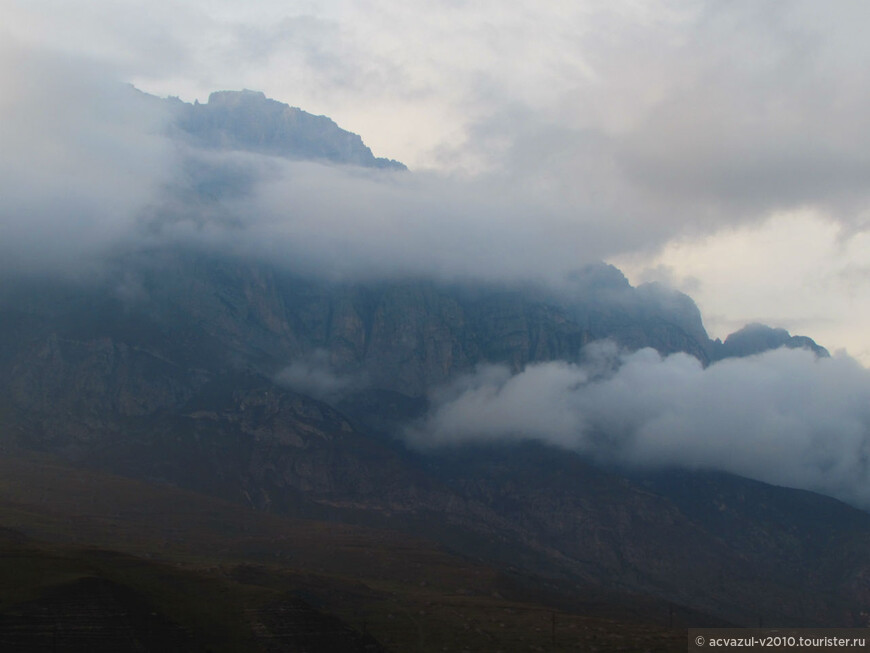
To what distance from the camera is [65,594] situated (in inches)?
7638

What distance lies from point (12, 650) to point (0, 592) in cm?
2216

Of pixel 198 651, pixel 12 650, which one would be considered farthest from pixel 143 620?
pixel 12 650

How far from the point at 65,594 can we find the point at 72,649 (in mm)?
17482

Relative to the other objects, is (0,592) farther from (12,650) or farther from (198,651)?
(198,651)

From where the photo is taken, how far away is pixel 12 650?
6845 inches

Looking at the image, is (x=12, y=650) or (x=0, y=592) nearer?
(x=12, y=650)

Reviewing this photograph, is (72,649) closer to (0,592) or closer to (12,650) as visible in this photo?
(12,650)

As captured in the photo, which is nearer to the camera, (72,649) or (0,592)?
(72,649)

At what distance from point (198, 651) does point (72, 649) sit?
89.3 ft

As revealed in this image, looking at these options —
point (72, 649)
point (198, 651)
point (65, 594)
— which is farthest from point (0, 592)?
point (198, 651)

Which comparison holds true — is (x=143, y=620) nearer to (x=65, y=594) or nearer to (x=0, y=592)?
(x=65, y=594)

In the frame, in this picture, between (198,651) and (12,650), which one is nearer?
(12,650)

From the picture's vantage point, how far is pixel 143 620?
19762cm

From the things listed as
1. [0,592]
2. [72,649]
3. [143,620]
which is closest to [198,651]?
[143,620]
